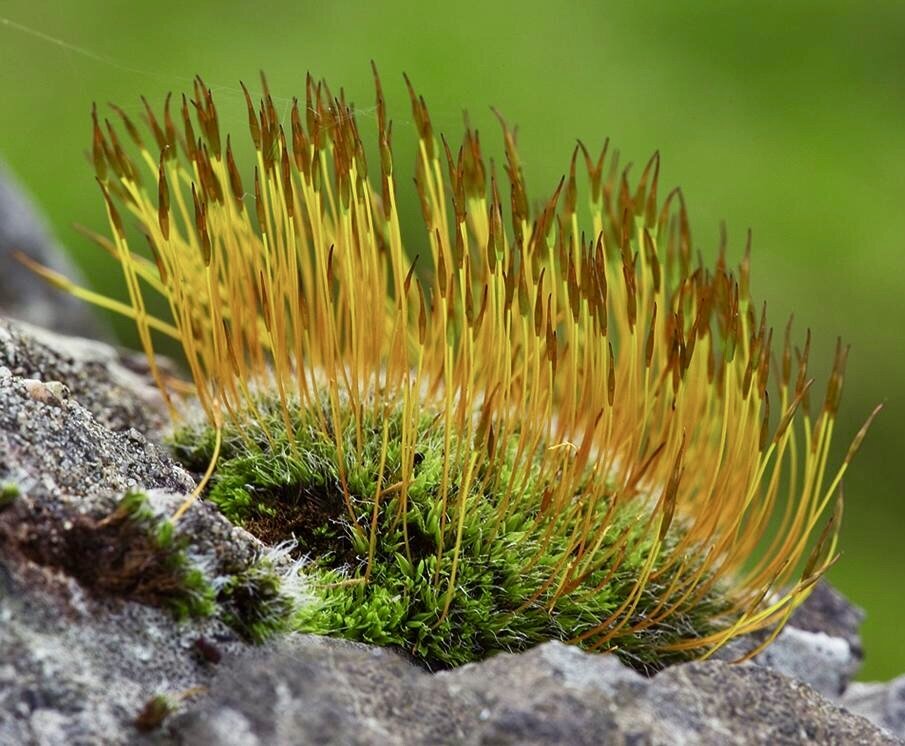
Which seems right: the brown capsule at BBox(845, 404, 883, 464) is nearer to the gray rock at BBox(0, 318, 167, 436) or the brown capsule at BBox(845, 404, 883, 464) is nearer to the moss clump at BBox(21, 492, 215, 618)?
the moss clump at BBox(21, 492, 215, 618)

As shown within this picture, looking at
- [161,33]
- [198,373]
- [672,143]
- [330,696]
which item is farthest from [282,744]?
[161,33]

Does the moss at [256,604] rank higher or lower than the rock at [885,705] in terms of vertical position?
lower

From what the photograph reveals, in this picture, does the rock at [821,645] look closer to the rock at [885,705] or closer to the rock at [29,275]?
the rock at [885,705]

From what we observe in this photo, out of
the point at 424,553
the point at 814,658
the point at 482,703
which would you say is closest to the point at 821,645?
the point at 814,658

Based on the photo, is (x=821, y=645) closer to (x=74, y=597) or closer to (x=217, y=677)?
(x=217, y=677)

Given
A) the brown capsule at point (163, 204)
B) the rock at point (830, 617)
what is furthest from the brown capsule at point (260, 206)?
the rock at point (830, 617)

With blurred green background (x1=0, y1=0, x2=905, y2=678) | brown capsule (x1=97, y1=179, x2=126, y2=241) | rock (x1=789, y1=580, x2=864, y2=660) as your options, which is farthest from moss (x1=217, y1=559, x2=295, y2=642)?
blurred green background (x1=0, y1=0, x2=905, y2=678)

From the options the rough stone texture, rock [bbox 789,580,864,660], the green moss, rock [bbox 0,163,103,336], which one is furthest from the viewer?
rock [bbox 0,163,103,336]
